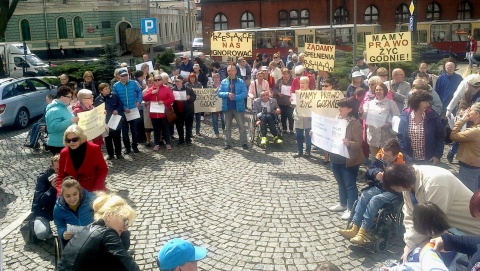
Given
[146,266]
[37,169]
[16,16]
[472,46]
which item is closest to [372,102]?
[146,266]

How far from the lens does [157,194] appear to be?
8.56m

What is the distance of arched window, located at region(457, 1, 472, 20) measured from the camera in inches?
1844

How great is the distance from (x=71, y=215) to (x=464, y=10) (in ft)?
161

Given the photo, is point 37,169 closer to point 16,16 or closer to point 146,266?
point 146,266

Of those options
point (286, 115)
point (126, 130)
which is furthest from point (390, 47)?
point (126, 130)

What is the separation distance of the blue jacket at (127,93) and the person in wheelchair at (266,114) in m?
2.84

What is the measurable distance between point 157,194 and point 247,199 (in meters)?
1.57

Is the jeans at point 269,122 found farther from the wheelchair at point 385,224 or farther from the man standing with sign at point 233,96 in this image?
the wheelchair at point 385,224

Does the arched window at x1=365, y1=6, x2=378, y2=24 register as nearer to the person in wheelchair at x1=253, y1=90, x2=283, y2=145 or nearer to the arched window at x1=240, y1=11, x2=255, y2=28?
the arched window at x1=240, y1=11, x2=255, y2=28

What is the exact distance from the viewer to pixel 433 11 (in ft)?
155

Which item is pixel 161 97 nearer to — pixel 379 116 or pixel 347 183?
pixel 379 116

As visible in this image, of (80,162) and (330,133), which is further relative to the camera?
(330,133)

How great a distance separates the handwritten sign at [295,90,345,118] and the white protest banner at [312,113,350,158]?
0.58m

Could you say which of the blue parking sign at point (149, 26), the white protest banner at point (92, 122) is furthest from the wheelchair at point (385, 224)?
the blue parking sign at point (149, 26)
